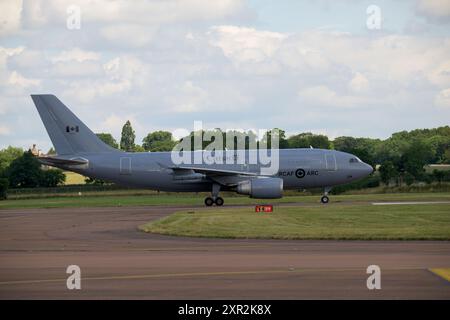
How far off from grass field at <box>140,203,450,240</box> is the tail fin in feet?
46.8

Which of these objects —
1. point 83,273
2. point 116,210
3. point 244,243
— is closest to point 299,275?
point 83,273

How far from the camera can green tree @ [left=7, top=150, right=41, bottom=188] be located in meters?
91.9

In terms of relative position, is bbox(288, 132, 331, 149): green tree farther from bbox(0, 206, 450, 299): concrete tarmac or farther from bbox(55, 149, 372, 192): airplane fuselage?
bbox(0, 206, 450, 299): concrete tarmac

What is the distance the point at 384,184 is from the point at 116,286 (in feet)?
175

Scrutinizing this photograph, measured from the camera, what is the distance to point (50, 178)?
307 feet

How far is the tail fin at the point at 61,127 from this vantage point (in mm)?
49562

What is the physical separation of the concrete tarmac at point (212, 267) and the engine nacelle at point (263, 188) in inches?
693

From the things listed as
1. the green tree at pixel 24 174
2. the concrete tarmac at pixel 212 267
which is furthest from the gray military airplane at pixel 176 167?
the green tree at pixel 24 174

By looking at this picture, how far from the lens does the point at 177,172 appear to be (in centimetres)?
4822

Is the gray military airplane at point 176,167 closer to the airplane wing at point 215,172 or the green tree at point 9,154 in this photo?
the airplane wing at point 215,172

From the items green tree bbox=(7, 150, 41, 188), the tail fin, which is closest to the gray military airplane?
the tail fin

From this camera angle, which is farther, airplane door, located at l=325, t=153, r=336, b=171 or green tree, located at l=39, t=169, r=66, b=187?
green tree, located at l=39, t=169, r=66, b=187

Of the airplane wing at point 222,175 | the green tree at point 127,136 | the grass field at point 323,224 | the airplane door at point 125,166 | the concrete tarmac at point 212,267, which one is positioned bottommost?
the concrete tarmac at point 212,267
